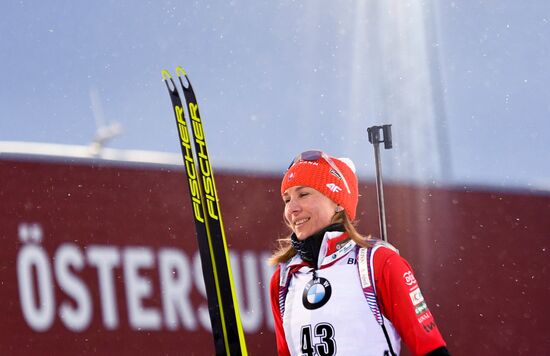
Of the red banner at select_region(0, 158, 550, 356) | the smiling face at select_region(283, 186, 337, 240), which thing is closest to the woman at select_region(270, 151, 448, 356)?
the smiling face at select_region(283, 186, 337, 240)

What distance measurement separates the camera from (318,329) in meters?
3.70

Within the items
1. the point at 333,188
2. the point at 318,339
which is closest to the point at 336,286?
the point at 318,339

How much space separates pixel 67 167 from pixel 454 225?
5.18 metres

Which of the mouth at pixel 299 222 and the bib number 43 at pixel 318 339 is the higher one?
the mouth at pixel 299 222

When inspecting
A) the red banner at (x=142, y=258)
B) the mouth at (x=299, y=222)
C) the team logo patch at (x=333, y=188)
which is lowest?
the red banner at (x=142, y=258)

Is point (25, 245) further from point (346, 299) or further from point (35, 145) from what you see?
point (346, 299)

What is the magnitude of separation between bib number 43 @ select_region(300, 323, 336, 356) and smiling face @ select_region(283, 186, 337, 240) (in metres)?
0.35

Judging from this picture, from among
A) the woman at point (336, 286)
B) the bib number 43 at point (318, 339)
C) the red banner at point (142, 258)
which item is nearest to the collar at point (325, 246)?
the woman at point (336, 286)

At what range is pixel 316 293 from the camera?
12.4 feet

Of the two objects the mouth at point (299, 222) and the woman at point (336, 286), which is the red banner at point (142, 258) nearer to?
the woman at point (336, 286)

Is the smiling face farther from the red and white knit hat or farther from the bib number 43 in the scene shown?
the bib number 43

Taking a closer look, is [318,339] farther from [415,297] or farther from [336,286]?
[415,297]

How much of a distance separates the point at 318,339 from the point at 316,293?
Answer: 180 mm

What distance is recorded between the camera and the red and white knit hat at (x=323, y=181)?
13.0 ft
